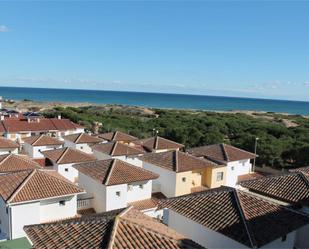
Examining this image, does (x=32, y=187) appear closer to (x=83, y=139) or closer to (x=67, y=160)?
(x=67, y=160)

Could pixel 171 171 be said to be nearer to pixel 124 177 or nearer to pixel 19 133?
pixel 124 177

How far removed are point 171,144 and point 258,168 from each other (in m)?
11.1

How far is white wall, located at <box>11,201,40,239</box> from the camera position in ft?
61.2

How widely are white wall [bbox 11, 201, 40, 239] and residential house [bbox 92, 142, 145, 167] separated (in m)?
13.9

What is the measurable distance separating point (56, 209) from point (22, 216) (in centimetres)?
219

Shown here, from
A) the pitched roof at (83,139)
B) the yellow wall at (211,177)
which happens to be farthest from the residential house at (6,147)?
the yellow wall at (211,177)

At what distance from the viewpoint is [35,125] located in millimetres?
49594

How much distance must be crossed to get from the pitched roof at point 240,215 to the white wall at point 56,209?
7069 millimetres


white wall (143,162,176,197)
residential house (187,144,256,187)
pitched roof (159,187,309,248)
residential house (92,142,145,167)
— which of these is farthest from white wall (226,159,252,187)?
pitched roof (159,187,309,248)

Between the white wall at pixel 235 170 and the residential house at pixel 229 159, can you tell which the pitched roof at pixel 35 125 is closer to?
the residential house at pixel 229 159

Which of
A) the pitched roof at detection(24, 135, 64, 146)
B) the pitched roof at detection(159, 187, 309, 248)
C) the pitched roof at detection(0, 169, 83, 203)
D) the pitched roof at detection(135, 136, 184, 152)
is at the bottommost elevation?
the pitched roof at detection(24, 135, 64, 146)

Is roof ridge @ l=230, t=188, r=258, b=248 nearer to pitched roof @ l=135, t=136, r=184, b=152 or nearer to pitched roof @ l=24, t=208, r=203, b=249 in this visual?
pitched roof @ l=24, t=208, r=203, b=249

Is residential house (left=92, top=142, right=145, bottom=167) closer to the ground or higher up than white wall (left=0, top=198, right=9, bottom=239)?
higher up

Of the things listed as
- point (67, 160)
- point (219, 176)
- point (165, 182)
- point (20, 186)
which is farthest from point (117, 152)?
point (20, 186)
